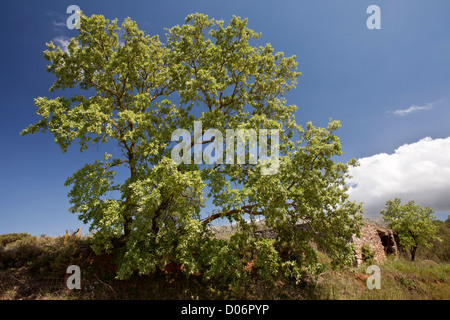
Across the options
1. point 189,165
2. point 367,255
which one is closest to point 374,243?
point 367,255

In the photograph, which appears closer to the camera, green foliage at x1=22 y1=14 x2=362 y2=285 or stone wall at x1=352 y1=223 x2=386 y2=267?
green foliage at x1=22 y1=14 x2=362 y2=285

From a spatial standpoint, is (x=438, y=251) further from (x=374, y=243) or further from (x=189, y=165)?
(x=189, y=165)

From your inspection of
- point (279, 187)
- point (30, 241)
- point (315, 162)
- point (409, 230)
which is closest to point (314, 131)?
point (315, 162)

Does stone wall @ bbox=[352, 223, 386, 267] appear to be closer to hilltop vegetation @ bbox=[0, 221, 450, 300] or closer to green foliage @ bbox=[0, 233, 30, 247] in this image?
hilltop vegetation @ bbox=[0, 221, 450, 300]

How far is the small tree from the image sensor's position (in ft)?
85.6

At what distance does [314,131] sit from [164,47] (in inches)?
443

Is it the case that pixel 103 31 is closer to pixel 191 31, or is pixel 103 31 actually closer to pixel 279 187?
pixel 191 31

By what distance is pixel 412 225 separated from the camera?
2698 centimetres

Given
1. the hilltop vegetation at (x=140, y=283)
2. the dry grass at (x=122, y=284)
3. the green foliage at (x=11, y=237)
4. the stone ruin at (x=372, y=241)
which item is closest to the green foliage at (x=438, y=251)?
the stone ruin at (x=372, y=241)

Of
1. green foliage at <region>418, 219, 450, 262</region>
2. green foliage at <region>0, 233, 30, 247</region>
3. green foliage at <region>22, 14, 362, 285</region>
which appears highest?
green foliage at <region>22, 14, 362, 285</region>

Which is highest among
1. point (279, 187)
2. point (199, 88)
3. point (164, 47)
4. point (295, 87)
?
point (164, 47)

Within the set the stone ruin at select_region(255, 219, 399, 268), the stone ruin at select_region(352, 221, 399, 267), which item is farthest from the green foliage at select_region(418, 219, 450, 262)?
the stone ruin at select_region(255, 219, 399, 268)

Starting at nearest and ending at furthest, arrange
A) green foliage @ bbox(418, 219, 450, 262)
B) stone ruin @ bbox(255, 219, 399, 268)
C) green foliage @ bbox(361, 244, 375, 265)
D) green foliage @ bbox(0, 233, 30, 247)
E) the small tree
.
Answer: green foliage @ bbox(0, 233, 30, 247) → stone ruin @ bbox(255, 219, 399, 268) → green foliage @ bbox(361, 244, 375, 265) → the small tree → green foliage @ bbox(418, 219, 450, 262)

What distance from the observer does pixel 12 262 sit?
11.8 meters
